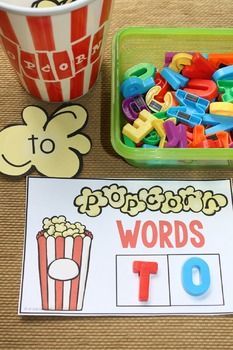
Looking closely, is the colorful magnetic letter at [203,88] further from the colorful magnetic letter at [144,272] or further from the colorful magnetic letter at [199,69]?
the colorful magnetic letter at [144,272]

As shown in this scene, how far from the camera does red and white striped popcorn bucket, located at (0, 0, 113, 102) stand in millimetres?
440

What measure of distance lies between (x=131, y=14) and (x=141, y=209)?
28 cm

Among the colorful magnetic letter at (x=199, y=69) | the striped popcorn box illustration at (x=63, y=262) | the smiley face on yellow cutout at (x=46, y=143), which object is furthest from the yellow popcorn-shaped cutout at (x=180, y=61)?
the striped popcorn box illustration at (x=63, y=262)

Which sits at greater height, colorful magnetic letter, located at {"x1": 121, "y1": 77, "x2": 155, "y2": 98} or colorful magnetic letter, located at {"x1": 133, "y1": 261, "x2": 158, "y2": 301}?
colorful magnetic letter, located at {"x1": 121, "y1": 77, "x2": 155, "y2": 98}

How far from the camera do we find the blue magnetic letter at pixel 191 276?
520 millimetres

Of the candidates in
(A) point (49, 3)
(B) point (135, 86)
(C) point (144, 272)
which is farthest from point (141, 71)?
(C) point (144, 272)

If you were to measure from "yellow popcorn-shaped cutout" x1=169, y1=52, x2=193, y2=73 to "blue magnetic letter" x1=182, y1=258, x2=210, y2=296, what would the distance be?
239 millimetres

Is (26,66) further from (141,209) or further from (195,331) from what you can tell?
(195,331)

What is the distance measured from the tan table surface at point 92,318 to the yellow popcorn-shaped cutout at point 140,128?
1.6 inches

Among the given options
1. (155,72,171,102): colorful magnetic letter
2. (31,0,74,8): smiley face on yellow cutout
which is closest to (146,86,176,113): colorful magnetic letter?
(155,72,171,102): colorful magnetic letter

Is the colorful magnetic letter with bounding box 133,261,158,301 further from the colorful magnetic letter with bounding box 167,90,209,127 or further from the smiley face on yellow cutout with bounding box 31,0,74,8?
the smiley face on yellow cutout with bounding box 31,0,74,8

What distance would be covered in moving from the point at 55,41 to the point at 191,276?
0.92ft

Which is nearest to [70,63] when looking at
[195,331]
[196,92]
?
[196,92]

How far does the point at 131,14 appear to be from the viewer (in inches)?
26.3
